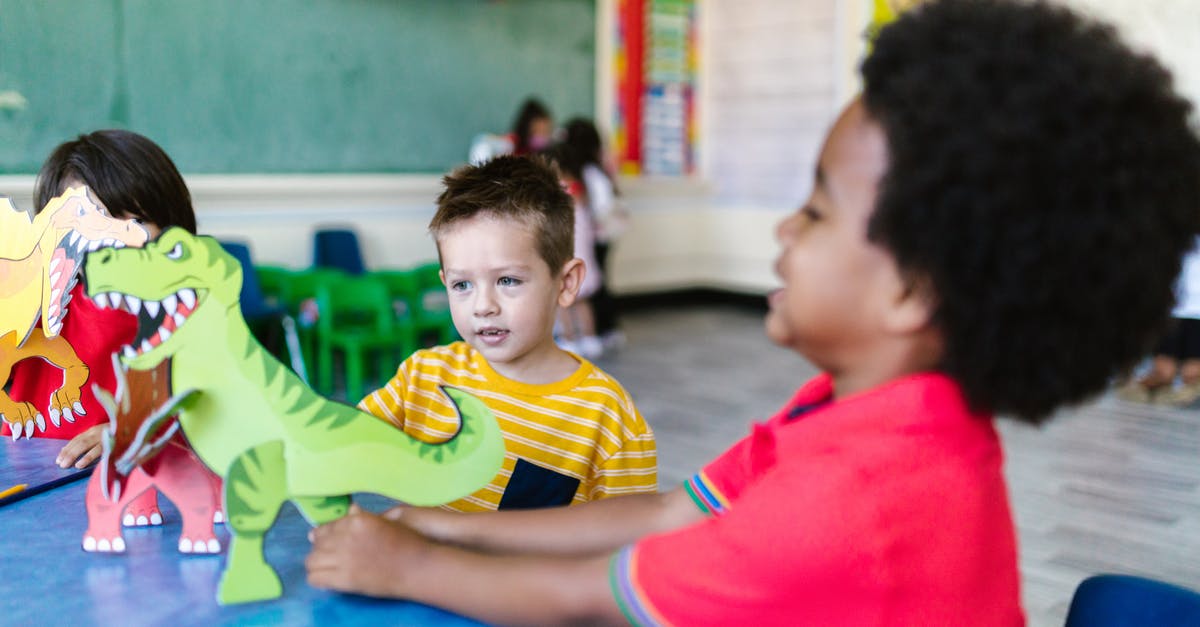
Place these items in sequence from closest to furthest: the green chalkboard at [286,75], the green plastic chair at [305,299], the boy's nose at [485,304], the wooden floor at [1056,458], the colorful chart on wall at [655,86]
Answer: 1. the boy's nose at [485,304]
2. the wooden floor at [1056,458]
3. the green chalkboard at [286,75]
4. the green plastic chair at [305,299]
5. the colorful chart on wall at [655,86]

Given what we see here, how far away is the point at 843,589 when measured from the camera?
24.9 inches

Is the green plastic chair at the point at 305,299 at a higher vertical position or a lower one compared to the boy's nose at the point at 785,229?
lower

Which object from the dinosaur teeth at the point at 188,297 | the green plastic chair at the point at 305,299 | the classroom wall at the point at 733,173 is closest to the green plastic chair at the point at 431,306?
the green plastic chair at the point at 305,299

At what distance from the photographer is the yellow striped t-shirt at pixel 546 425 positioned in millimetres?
1210

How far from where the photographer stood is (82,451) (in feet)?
3.80

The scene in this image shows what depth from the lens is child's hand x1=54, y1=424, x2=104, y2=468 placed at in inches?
44.7

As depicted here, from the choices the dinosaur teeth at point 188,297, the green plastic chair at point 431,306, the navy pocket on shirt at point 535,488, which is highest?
the dinosaur teeth at point 188,297

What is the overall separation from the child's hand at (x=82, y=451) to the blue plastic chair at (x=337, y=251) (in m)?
3.75

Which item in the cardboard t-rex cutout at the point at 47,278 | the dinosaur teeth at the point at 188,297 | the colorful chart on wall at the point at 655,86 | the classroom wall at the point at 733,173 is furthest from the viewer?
the colorful chart on wall at the point at 655,86

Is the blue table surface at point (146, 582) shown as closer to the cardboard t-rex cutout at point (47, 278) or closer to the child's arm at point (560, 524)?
the child's arm at point (560, 524)

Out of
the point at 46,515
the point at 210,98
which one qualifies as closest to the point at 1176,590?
the point at 46,515

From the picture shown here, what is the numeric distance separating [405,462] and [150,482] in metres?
0.27

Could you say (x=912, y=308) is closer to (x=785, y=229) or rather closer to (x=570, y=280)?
(x=785, y=229)

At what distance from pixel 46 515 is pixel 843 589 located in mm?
817
